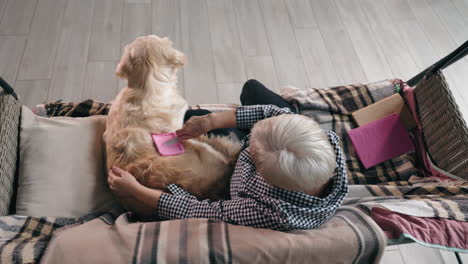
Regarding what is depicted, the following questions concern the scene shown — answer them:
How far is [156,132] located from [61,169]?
0.34 meters

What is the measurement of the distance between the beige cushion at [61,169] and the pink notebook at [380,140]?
1061mm

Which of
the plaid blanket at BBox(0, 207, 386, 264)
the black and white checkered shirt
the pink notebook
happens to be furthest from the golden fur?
→ the pink notebook

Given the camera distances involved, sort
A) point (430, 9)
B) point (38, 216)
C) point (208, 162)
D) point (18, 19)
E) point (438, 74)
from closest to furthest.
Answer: point (38, 216) < point (208, 162) < point (438, 74) < point (18, 19) < point (430, 9)

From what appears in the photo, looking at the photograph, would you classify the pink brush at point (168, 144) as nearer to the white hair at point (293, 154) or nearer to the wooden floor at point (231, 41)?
the white hair at point (293, 154)

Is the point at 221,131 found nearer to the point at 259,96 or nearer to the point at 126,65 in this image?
the point at 259,96

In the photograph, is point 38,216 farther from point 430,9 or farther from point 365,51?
point 430,9

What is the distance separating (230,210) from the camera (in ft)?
2.97

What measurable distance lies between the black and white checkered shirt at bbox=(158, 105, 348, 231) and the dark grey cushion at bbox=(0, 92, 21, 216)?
50cm

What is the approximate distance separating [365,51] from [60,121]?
1.89 meters

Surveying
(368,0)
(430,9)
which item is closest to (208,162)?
(368,0)

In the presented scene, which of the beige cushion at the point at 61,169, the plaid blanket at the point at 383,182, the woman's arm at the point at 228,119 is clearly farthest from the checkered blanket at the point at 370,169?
the woman's arm at the point at 228,119

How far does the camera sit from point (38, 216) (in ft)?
3.36

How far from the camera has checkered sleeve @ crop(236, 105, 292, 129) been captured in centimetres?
111

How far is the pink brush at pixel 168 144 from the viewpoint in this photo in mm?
1093
